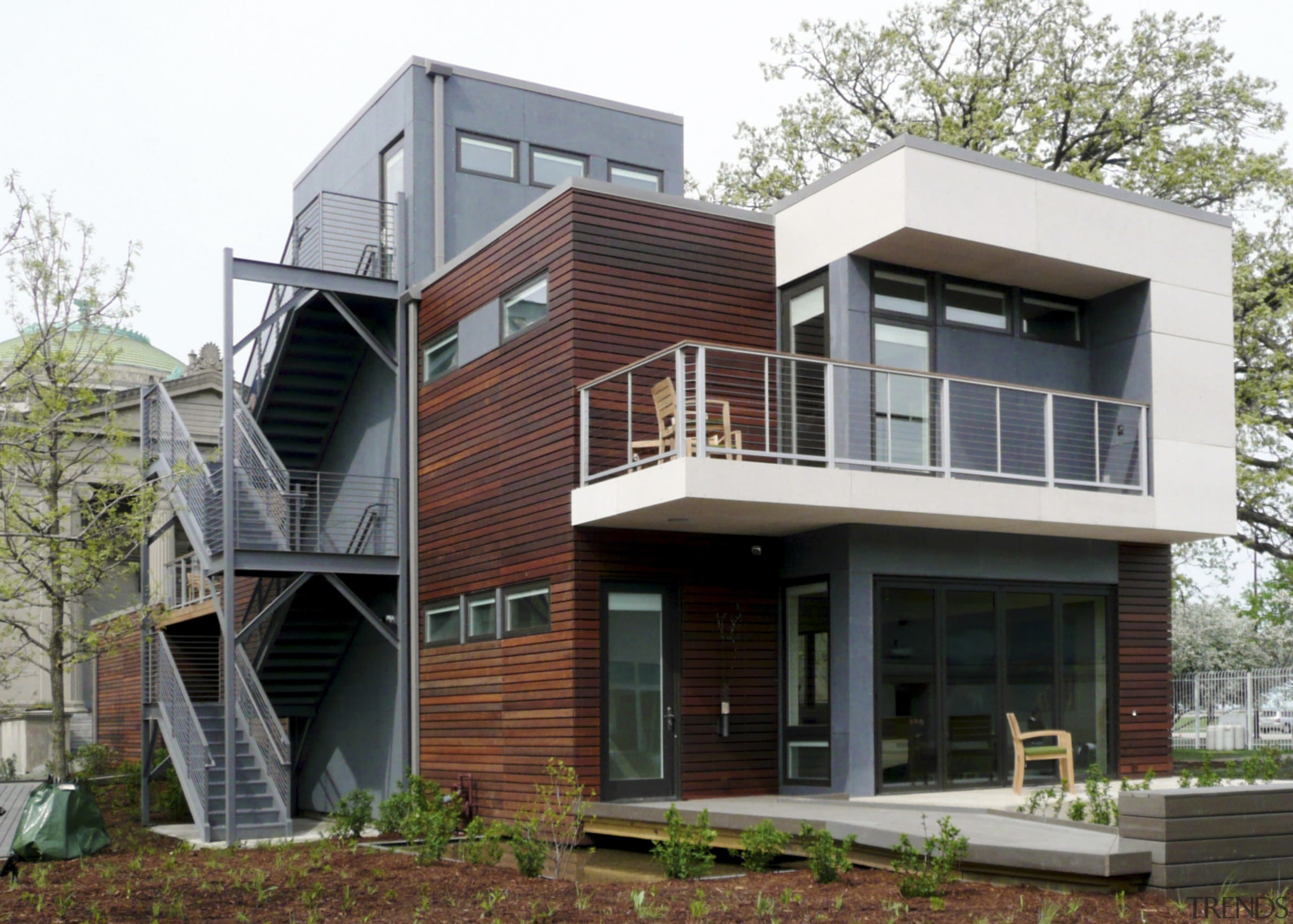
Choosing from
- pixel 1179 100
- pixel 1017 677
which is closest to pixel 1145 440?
pixel 1017 677

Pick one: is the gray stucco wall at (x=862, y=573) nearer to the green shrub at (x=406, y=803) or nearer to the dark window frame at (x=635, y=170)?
the green shrub at (x=406, y=803)

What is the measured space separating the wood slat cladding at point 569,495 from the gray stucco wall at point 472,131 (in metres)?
2.20

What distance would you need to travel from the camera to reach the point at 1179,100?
24.9 meters

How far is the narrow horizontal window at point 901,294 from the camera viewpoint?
14031 mm

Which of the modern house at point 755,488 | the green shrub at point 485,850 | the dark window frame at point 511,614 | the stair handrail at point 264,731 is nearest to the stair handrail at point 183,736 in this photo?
the modern house at point 755,488

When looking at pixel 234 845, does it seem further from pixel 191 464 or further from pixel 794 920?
pixel 794 920

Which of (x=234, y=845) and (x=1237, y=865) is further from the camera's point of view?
(x=234, y=845)

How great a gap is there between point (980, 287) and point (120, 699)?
61.8 ft

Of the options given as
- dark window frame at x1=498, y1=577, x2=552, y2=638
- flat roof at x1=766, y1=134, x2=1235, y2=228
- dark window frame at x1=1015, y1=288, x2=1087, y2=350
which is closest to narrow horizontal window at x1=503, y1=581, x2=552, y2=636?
dark window frame at x1=498, y1=577, x2=552, y2=638

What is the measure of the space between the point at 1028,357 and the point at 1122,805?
7292 millimetres

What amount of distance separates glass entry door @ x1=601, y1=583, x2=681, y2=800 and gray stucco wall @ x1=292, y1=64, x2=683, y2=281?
564 cm

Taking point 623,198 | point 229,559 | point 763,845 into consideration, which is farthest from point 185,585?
point 763,845

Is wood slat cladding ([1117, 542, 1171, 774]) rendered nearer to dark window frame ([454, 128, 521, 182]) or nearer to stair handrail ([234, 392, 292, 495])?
dark window frame ([454, 128, 521, 182])

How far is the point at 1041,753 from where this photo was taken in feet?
42.8
